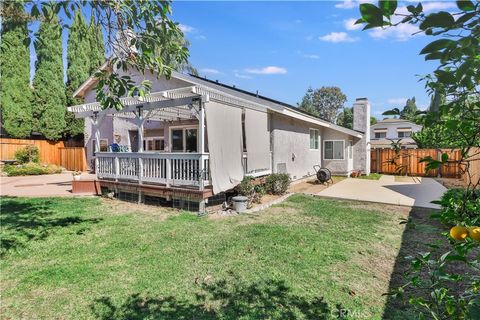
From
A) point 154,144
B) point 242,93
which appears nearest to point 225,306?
point 242,93

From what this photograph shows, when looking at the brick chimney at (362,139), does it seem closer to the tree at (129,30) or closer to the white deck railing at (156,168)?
the white deck railing at (156,168)

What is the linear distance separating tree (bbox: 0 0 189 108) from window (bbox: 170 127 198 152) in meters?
9.60

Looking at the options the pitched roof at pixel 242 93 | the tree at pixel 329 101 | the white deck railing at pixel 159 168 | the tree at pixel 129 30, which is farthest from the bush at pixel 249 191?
the tree at pixel 329 101

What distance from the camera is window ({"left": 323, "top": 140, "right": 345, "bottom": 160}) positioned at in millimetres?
18531

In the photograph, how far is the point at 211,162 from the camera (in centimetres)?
854

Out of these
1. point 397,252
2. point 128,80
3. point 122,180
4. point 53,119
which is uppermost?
point 53,119

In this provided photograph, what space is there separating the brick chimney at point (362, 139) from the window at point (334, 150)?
7.27 feet

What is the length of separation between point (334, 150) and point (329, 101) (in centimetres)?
4947

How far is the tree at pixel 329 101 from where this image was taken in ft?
208

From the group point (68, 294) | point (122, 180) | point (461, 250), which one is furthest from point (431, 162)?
point (122, 180)

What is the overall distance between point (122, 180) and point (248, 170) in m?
4.77

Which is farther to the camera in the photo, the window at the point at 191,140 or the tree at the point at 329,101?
the tree at the point at 329,101

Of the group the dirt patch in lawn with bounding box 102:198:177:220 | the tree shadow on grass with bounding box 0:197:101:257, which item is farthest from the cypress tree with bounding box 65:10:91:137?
the dirt patch in lawn with bounding box 102:198:177:220

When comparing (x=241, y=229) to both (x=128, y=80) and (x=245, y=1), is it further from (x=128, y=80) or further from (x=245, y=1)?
(x=245, y=1)
